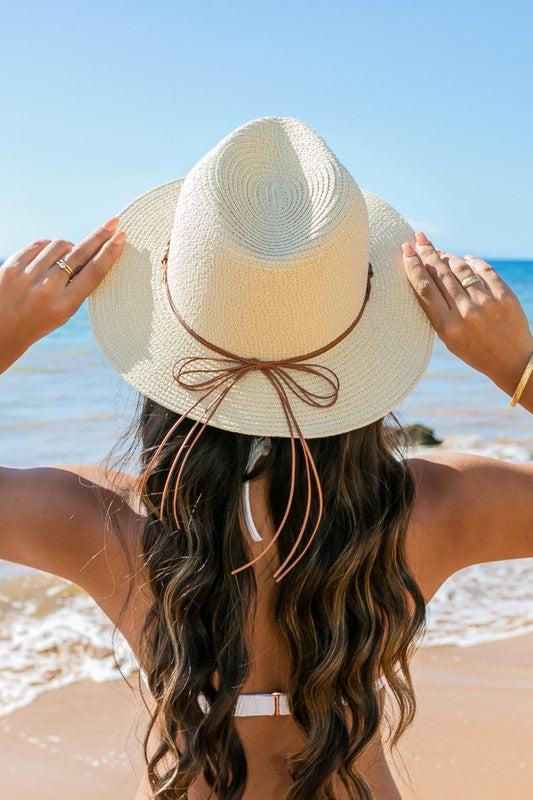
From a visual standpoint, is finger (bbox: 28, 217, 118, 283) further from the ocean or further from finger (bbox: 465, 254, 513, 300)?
finger (bbox: 465, 254, 513, 300)

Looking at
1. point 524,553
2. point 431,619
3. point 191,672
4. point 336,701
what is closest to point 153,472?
point 191,672

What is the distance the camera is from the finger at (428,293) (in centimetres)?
164

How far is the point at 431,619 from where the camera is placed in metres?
4.27

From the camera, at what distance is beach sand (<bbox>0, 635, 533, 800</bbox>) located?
2.98 m

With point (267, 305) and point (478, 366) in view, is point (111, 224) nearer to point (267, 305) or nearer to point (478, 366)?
point (267, 305)

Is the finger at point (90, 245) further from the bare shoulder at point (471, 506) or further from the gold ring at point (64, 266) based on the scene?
the bare shoulder at point (471, 506)

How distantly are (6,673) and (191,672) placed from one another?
2416 millimetres

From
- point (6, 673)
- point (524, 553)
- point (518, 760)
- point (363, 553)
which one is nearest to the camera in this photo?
point (363, 553)

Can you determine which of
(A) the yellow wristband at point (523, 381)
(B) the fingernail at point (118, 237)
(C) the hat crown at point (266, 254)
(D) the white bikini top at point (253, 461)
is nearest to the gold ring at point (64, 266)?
(B) the fingernail at point (118, 237)

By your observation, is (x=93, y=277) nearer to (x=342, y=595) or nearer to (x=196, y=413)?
(x=196, y=413)

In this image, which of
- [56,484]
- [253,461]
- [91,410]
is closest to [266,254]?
[253,461]

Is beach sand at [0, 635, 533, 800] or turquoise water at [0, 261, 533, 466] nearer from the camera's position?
beach sand at [0, 635, 533, 800]

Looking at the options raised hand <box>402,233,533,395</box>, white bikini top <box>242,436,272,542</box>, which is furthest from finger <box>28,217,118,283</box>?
raised hand <box>402,233,533,395</box>

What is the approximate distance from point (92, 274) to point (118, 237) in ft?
0.33
